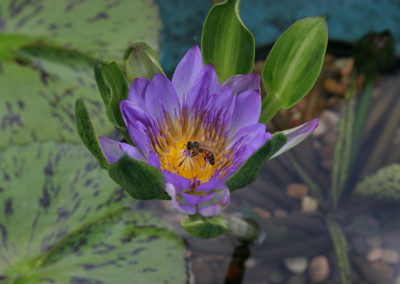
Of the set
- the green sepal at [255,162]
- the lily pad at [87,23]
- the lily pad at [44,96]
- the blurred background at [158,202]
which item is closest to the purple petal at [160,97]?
the green sepal at [255,162]

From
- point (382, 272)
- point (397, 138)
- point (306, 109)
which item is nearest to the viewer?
point (382, 272)

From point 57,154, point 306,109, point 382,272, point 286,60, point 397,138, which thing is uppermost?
point 286,60

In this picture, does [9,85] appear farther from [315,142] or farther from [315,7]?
[315,7]

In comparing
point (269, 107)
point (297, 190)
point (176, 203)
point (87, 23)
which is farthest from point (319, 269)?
point (87, 23)

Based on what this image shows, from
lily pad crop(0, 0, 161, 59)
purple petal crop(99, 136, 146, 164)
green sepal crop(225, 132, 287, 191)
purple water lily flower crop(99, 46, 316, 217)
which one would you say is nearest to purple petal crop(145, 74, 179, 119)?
purple water lily flower crop(99, 46, 316, 217)

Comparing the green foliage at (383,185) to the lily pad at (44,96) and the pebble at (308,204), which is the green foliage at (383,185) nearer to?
the pebble at (308,204)

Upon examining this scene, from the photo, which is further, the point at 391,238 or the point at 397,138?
the point at 397,138

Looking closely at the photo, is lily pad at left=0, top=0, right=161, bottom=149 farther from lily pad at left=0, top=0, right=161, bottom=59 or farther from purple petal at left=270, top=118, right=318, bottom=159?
purple petal at left=270, top=118, right=318, bottom=159

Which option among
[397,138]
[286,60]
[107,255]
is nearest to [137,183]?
[286,60]
